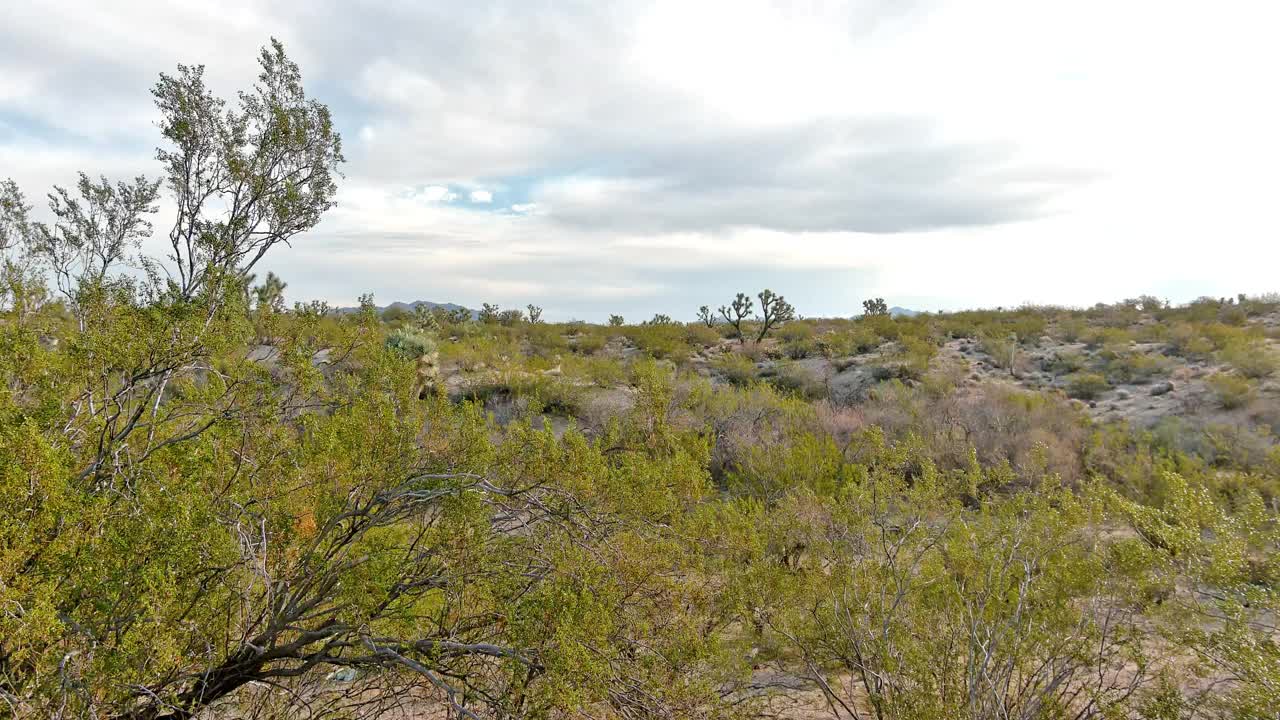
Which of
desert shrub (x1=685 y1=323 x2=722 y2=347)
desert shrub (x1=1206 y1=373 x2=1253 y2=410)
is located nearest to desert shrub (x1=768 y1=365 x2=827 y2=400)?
desert shrub (x1=685 y1=323 x2=722 y2=347)

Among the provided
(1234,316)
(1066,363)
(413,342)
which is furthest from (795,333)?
(1234,316)

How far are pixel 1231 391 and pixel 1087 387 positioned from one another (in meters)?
3.01

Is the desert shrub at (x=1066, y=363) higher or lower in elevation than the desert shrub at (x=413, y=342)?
lower

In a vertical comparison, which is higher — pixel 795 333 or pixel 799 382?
pixel 795 333

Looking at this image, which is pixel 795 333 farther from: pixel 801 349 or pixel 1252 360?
pixel 1252 360

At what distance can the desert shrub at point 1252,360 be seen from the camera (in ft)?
50.1

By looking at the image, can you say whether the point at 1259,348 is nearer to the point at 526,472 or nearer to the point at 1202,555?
the point at 1202,555

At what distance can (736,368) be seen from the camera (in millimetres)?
18953

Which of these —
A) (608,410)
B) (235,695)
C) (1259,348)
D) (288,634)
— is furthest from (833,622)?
(1259,348)

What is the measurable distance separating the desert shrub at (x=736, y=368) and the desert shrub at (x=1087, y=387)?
8.08 m

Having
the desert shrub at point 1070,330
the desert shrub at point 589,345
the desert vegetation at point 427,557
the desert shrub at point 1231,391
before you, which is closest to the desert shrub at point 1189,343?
the desert shrub at point 1070,330

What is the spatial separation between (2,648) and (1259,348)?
2284 centimetres

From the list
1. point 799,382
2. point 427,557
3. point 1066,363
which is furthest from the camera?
point 1066,363

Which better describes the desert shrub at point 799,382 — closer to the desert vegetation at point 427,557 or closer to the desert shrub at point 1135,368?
the desert shrub at point 1135,368
